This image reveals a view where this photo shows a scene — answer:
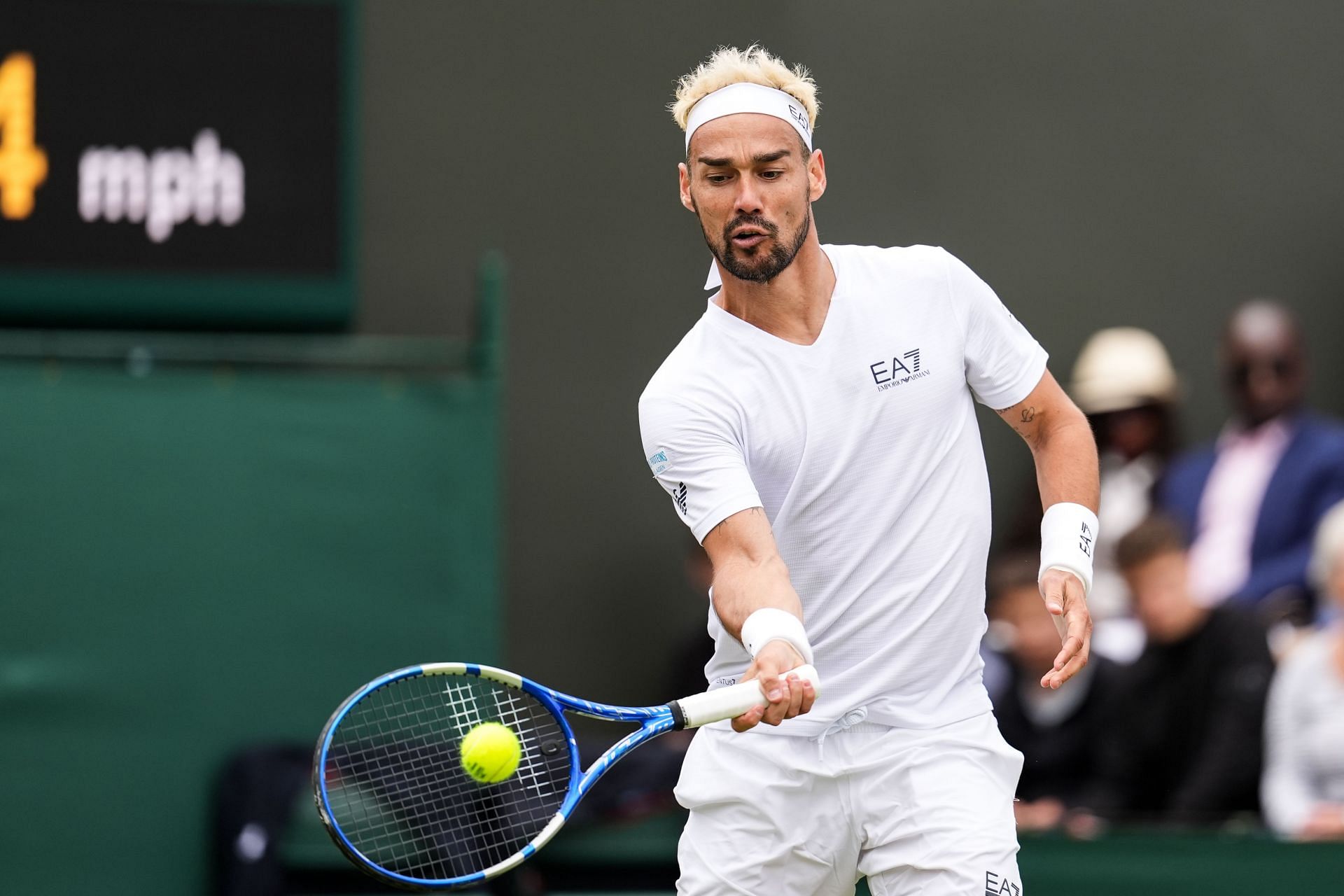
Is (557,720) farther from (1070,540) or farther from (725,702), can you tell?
(1070,540)

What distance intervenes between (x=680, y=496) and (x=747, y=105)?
28.7 inches

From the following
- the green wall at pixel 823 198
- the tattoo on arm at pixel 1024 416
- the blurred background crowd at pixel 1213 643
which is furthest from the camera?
the green wall at pixel 823 198

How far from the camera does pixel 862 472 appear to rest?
12.1ft

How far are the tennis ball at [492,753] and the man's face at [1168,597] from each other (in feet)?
8.96

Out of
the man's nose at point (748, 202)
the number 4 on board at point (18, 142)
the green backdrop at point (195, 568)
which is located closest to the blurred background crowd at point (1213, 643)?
the green backdrop at point (195, 568)

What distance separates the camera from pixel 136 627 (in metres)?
6.40

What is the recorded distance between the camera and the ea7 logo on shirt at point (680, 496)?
144 inches

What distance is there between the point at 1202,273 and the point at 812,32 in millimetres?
1784

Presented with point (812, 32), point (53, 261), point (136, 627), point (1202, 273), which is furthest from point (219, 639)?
point (1202, 273)

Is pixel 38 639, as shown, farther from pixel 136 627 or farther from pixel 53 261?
pixel 53 261

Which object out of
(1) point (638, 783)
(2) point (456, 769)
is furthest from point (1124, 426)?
(2) point (456, 769)

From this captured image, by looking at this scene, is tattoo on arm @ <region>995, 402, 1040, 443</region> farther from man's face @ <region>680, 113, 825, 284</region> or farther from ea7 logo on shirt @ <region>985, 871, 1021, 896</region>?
ea7 logo on shirt @ <region>985, 871, 1021, 896</region>

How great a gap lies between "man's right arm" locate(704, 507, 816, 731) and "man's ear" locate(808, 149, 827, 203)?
0.65 meters

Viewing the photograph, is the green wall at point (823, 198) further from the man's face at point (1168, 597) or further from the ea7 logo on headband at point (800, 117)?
the ea7 logo on headband at point (800, 117)
